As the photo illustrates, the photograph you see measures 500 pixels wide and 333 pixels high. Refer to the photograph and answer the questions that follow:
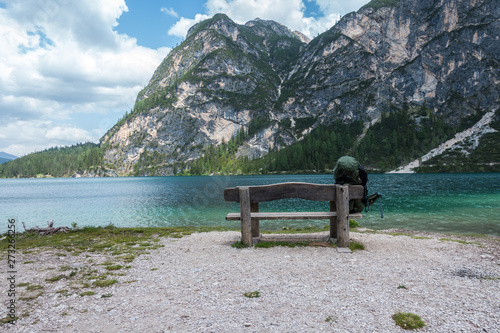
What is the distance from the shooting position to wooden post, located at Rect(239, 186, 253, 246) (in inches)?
440

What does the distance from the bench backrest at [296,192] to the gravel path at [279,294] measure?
2.24 metres

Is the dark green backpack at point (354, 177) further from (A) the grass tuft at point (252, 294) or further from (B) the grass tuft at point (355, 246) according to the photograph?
(A) the grass tuft at point (252, 294)

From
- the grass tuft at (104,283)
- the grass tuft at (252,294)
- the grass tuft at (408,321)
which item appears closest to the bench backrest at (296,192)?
the grass tuft at (252,294)

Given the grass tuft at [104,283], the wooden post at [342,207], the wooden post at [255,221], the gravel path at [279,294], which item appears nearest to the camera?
the gravel path at [279,294]

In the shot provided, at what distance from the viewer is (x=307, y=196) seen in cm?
1091

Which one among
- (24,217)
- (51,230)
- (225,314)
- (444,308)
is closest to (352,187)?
(444,308)

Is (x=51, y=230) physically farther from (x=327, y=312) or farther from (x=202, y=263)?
(x=327, y=312)

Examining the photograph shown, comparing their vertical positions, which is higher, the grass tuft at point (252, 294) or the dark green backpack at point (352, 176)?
the dark green backpack at point (352, 176)

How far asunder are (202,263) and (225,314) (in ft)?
14.1

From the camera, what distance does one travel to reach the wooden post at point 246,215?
11.2 metres

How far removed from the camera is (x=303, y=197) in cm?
1083

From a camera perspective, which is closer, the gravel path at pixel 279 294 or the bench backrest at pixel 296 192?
the gravel path at pixel 279 294

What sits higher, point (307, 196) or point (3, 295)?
point (307, 196)

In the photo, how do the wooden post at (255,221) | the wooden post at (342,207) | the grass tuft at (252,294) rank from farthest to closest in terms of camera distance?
the wooden post at (255,221) < the wooden post at (342,207) < the grass tuft at (252,294)
